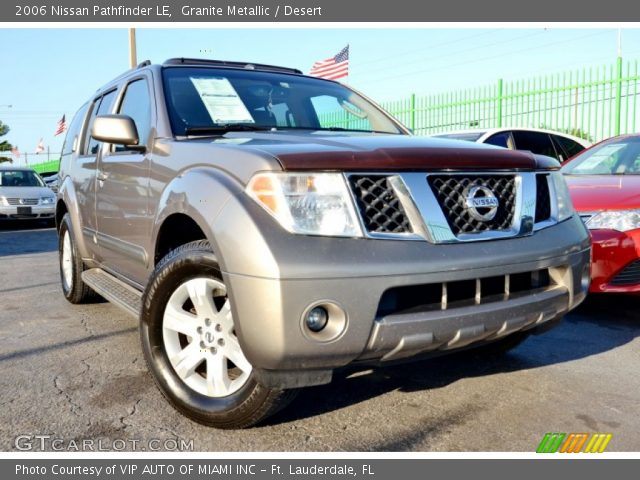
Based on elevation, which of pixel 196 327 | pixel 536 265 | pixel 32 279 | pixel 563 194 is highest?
pixel 563 194

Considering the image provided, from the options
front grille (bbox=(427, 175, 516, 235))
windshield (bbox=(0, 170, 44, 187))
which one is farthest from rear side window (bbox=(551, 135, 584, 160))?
windshield (bbox=(0, 170, 44, 187))

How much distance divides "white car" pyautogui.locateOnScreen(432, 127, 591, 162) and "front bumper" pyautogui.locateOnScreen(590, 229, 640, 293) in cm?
380

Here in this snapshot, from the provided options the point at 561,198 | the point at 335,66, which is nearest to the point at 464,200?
the point at 561,198

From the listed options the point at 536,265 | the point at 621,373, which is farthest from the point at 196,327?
the point at 621,373

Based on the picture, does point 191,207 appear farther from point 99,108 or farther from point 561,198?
point 99,108

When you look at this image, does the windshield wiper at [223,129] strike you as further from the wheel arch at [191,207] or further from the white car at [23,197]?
the white car at [23,197]

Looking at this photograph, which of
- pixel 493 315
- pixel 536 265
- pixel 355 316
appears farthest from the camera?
pixel 536 265

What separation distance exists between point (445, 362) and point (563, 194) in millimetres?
1140

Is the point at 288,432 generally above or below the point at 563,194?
below

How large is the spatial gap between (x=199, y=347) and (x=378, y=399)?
2.98 ft

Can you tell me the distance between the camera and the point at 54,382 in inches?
128

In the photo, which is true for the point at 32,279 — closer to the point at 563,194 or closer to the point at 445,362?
the point at 445,362

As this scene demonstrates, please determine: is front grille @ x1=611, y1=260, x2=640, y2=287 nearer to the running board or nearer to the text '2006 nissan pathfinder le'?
the text '2006 nissan pathfinder le'

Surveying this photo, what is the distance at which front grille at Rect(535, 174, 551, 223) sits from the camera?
2828mm
